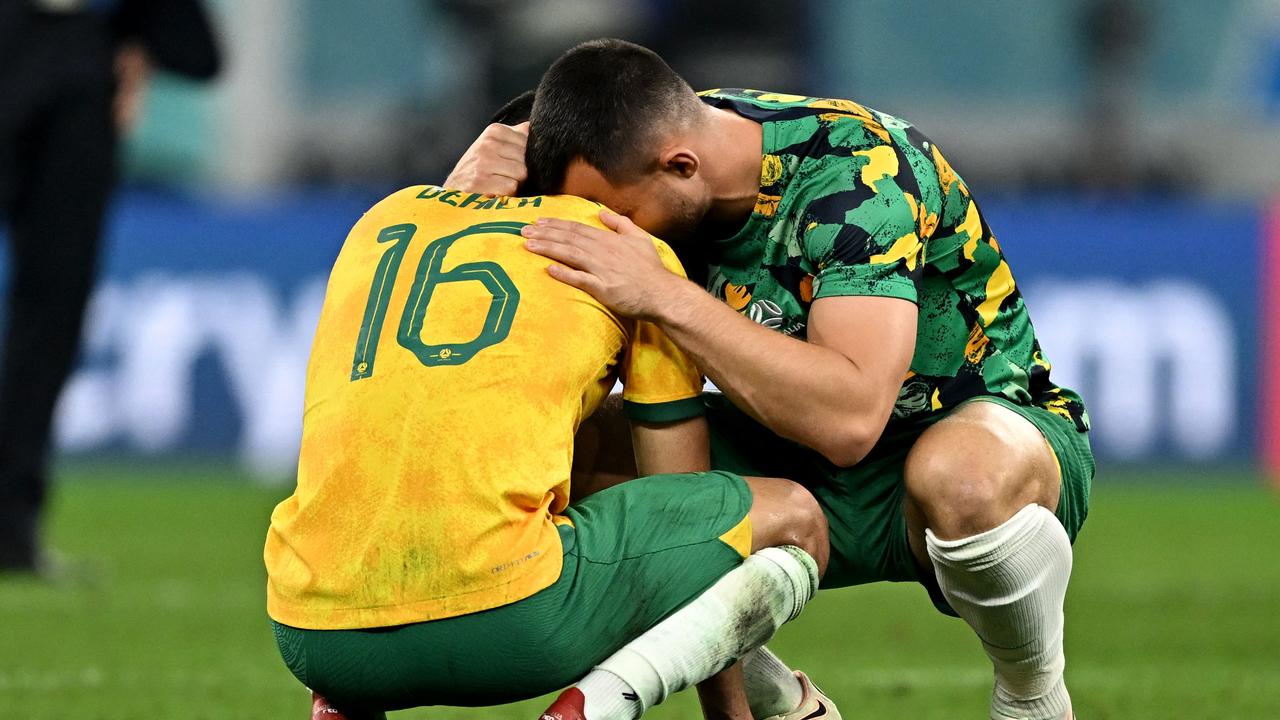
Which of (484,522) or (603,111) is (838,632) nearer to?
(603,111)

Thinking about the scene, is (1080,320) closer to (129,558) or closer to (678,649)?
(129,558)

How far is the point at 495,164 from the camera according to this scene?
3576 millimetres

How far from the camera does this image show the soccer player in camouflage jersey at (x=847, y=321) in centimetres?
332

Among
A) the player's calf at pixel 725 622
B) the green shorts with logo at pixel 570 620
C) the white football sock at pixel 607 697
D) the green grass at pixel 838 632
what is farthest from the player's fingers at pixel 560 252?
the green grass at pixel 838 632

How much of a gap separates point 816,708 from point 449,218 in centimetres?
129

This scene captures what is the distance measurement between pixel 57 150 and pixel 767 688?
13.4ft

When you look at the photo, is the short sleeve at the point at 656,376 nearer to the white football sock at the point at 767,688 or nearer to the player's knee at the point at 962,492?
the player's knee at the point at 962,492

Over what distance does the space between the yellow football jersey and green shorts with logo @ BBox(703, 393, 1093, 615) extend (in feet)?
2.49

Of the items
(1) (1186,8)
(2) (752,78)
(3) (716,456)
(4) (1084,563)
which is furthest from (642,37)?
(3) (716,456)

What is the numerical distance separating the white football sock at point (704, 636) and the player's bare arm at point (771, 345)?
0.24 m

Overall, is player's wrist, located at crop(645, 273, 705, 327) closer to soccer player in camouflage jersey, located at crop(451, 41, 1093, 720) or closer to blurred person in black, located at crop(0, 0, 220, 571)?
soccer player in camouflage jersey, located at crop(451, 41, 1093, 720)

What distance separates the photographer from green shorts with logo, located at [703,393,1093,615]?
383 centimetres

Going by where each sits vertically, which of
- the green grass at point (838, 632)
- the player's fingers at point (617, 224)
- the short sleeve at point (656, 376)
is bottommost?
the green grass at point (838, 632)

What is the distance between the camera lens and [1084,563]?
7.64 m
